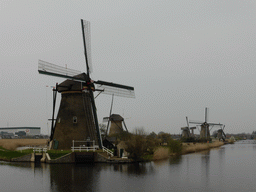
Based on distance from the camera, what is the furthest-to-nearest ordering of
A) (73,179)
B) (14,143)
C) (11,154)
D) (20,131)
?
(20,131) → (14,143) → (11,154) → (73,179)

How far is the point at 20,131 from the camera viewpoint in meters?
142

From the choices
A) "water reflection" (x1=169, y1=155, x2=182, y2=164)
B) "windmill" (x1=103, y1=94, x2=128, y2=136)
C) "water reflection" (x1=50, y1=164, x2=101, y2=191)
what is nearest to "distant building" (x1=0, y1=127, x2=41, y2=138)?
"windmill" (x1=103, y1=94, x2=128, y2=136)

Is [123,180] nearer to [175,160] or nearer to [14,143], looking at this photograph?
[175,160]

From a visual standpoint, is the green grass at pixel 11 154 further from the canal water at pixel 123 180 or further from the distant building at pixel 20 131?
the distant building at pixel 20 131

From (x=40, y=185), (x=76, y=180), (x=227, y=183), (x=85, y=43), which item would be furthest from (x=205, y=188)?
(x=85, y=43)

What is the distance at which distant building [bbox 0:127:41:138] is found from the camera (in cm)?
13650

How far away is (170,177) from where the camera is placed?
17.6m

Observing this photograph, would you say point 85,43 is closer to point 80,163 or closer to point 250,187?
point 80,163

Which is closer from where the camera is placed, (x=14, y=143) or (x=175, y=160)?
(x=175, y=160)

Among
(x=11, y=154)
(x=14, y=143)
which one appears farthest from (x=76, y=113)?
(x=14, y=143)

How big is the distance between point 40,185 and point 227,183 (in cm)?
1043

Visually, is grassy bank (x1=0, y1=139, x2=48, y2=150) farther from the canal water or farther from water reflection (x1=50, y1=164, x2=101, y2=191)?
the canal water

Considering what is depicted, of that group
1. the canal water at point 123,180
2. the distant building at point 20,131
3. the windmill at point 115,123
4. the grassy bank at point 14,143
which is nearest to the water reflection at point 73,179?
the canal water at point 123,180

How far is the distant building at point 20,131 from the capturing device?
448 feet
